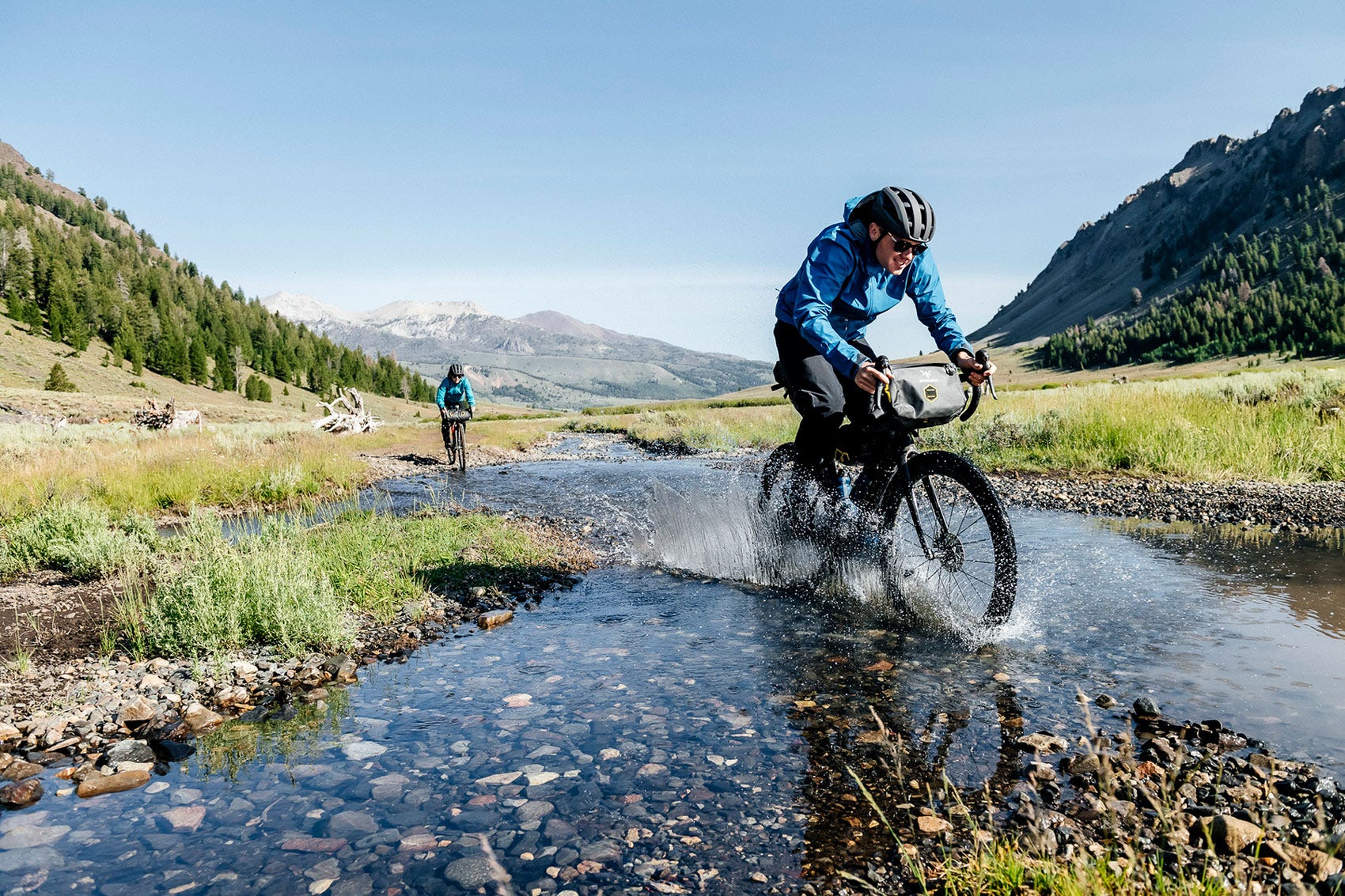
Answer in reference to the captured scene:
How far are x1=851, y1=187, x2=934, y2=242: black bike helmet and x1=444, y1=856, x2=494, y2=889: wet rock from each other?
4.79 metres

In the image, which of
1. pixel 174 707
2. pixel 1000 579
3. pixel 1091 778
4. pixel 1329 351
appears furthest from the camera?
Answer: pixel 1329 351

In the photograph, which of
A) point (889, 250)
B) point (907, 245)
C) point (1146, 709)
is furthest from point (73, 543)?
point (1146, 709)

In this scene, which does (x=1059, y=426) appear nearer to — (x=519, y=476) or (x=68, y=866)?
(x=519, y=476)

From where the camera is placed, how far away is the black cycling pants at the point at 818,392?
6137mm

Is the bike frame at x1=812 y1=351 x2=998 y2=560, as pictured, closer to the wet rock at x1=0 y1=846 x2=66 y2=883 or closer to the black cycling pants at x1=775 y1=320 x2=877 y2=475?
the black cycling pants at x1=775 y1=320 x2=877 y2=475

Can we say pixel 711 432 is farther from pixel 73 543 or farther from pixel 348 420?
pixel 73 543

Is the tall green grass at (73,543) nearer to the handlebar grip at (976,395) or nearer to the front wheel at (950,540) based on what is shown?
the front wheel at (950,540)

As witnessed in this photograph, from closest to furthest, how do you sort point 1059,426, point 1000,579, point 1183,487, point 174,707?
point 174,707
point 1000,579
point 1183,487
point 1059,426

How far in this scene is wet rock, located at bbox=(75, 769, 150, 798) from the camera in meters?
3.53

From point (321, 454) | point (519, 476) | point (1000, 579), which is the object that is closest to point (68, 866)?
point (1000, 579)

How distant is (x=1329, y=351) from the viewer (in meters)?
132

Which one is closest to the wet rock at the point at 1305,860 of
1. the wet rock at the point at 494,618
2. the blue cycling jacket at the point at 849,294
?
the blue cycling jacket at the point at 849,294

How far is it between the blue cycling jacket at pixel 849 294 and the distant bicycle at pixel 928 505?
39 centimetres

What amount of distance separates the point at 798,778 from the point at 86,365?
149830mm
